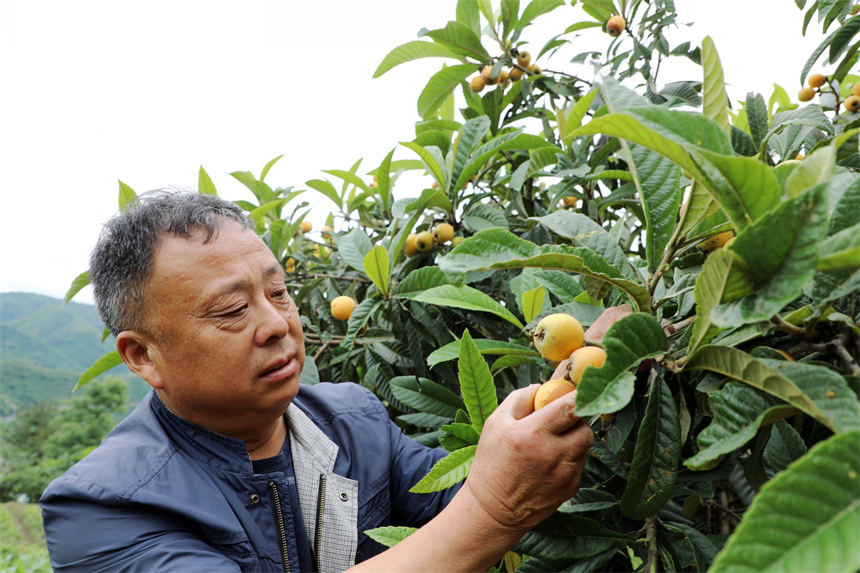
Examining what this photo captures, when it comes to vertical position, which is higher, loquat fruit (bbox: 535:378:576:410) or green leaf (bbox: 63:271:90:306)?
loquat fruit (bbox: 535:378:576:410)

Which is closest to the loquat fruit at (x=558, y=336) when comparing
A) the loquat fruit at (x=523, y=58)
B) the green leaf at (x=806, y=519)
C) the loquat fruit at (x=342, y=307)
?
the green leaf at (x=806, y=519)

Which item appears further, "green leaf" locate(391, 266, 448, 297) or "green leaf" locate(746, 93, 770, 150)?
"green leaf" locate(391, 266, 448, 297)

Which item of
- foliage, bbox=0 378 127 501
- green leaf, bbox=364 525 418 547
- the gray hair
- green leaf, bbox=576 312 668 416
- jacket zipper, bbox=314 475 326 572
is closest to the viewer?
green leaf, bbox=576 312 668 416

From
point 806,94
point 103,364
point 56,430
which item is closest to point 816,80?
point 806,94

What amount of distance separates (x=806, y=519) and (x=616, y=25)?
190 centimetres

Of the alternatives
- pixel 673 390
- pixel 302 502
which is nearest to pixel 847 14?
pixel 673 390

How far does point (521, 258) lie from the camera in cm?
77

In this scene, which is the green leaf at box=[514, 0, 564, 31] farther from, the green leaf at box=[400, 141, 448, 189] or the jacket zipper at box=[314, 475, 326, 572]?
the jacket zipper at box=[314, 475, 326, 572]

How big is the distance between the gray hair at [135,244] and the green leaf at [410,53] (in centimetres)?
90

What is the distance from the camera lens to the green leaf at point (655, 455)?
30.7 inches

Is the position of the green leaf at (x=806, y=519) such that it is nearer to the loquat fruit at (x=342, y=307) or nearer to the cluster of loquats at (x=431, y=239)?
the cluster of loquats at (x=431, y=239)

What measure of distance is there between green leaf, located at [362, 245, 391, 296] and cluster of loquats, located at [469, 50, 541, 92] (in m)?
0.82

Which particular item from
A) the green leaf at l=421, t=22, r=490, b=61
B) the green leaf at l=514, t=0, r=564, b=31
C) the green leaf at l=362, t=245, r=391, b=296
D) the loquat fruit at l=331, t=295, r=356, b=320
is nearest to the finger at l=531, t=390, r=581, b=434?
the green leaf at l=362, t=245, r=391, b=296

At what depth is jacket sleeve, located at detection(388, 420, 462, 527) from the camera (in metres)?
1.51
